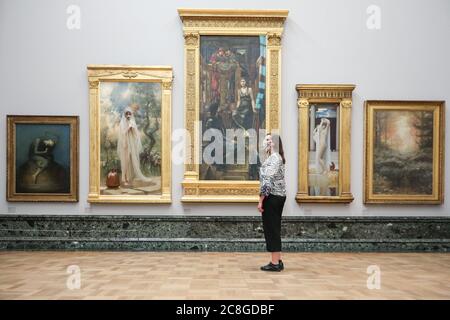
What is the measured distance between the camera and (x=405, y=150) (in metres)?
10.5

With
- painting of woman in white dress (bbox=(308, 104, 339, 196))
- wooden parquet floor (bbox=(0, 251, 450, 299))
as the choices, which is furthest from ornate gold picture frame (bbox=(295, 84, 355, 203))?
wooden parquet floor (bbox=(0, 251, 450, 299))

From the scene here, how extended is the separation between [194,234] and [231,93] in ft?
10.1

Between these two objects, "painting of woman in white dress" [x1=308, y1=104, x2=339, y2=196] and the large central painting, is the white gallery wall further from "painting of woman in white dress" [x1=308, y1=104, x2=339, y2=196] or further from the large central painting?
the large central painting

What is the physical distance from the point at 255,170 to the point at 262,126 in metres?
0.94

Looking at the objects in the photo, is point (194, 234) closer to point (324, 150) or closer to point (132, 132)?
point (132, 132)

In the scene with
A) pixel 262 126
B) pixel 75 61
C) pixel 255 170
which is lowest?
pixel 255 170

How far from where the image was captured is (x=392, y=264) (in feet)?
28.3

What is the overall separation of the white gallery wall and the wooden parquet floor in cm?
138

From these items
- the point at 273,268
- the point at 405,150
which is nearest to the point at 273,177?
the point at 273,268

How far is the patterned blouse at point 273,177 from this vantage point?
7520 mm

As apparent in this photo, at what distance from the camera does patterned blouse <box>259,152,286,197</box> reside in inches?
296

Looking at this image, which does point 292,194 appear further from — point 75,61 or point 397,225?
point 75,61

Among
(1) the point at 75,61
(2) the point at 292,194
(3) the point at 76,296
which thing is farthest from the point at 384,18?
(3) the point at 76,296

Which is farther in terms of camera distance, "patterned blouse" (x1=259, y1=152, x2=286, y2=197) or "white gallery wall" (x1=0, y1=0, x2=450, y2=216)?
"white gallery wall" (x1=0, y1=0, x2=450, y2=216)
